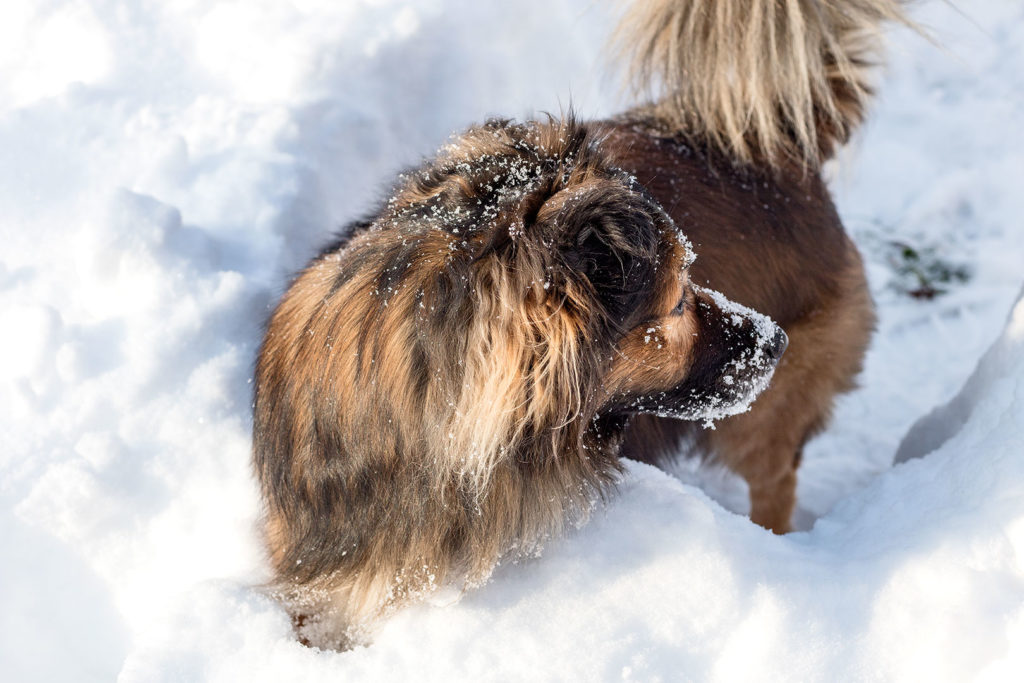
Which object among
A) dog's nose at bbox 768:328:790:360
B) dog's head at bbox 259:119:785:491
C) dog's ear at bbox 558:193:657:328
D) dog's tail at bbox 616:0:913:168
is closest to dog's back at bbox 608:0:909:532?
dog's tail at bbox 616:0:913:168

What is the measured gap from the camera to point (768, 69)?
2305 mm

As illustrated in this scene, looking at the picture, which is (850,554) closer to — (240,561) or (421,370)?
(421,370)

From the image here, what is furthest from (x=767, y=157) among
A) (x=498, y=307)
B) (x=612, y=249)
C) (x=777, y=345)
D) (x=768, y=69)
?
(x=498, y=307)

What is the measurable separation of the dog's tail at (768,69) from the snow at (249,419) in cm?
46

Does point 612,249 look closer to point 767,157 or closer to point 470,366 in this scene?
point 470,366

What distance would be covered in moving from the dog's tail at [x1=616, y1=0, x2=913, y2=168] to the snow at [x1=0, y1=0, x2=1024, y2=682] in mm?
461

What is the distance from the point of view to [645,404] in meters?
1.78

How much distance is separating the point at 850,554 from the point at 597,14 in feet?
9.45

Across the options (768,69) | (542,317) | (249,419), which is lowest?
(249,419)

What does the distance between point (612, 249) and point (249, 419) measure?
1.35m

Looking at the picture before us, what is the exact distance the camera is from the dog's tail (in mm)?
2303

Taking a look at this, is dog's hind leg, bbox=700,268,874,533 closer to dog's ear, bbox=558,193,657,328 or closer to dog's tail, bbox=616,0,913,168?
dog's tail, bbox=616,0,913,168

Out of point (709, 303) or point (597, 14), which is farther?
point (597, 14)

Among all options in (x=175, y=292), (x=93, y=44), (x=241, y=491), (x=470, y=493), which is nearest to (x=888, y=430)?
(x=470, y=493)
